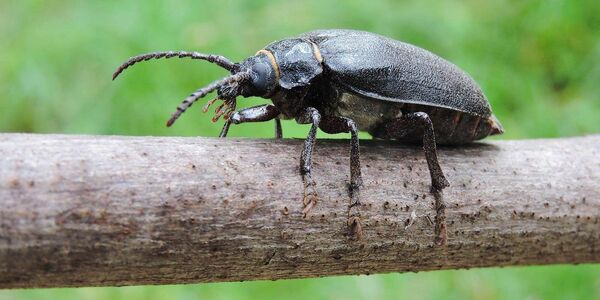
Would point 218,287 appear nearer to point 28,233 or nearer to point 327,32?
point 327,32

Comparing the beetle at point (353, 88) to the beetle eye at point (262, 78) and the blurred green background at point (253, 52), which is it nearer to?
the beetle eye at point (262, 78)

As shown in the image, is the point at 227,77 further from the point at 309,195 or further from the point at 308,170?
the point at 309,195

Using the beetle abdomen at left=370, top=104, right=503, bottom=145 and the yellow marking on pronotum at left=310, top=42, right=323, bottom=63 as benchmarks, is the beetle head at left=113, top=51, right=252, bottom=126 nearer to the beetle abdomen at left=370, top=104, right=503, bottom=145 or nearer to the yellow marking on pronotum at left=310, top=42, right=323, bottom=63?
the yellow marking on pronotum at left=310, top=42, right=323, bottom=63

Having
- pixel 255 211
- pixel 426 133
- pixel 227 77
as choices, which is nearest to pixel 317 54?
pixel 227 77

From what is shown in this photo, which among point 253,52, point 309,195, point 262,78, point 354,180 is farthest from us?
point 253,52

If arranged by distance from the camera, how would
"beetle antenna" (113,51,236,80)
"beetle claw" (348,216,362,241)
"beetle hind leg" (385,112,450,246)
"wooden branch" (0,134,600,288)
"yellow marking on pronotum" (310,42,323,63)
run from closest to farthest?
"wooden branch" (0,134,600,288) < "beetle claw" (348,216,362,241) < "beetle hind leg" (385,112,450,246) < "beetle antenna" (113,51,236,80) < "yellow marking on pronotum" (310,42,323,63)

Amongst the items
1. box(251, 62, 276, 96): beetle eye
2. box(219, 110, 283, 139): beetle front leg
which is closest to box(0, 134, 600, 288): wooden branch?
box(219, 110, 283, 139): beetle front leg
